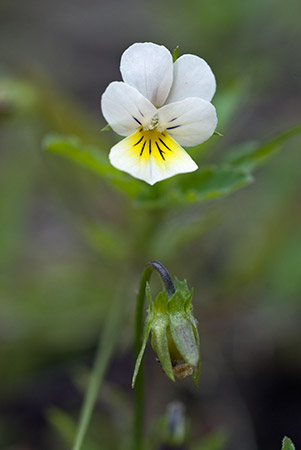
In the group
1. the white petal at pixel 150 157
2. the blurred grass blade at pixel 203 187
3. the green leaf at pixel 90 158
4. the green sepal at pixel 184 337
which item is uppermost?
the green leaf at pixel 90 158

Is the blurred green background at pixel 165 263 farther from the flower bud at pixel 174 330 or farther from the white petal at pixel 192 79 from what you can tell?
the white petal at pixel 192 79

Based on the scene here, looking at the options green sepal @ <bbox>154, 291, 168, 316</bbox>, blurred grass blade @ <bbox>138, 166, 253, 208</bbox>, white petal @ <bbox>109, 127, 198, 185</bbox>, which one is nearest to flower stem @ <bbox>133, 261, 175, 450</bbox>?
green sepal @ <bbox>154, 291, 168, 316</bbox>

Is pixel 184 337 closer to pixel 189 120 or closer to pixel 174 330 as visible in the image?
pixel 174 330

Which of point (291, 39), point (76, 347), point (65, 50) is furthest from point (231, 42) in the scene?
point (76, 347)

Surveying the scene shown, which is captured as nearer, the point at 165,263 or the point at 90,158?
the point at 90,158

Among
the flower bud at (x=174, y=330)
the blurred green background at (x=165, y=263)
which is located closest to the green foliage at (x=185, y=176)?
the blurred green background at (x=165, y=263)

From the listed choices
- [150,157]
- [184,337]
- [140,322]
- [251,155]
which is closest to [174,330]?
[184,337]

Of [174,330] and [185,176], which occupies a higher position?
[185,176]

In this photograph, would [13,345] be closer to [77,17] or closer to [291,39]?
[291,39]
